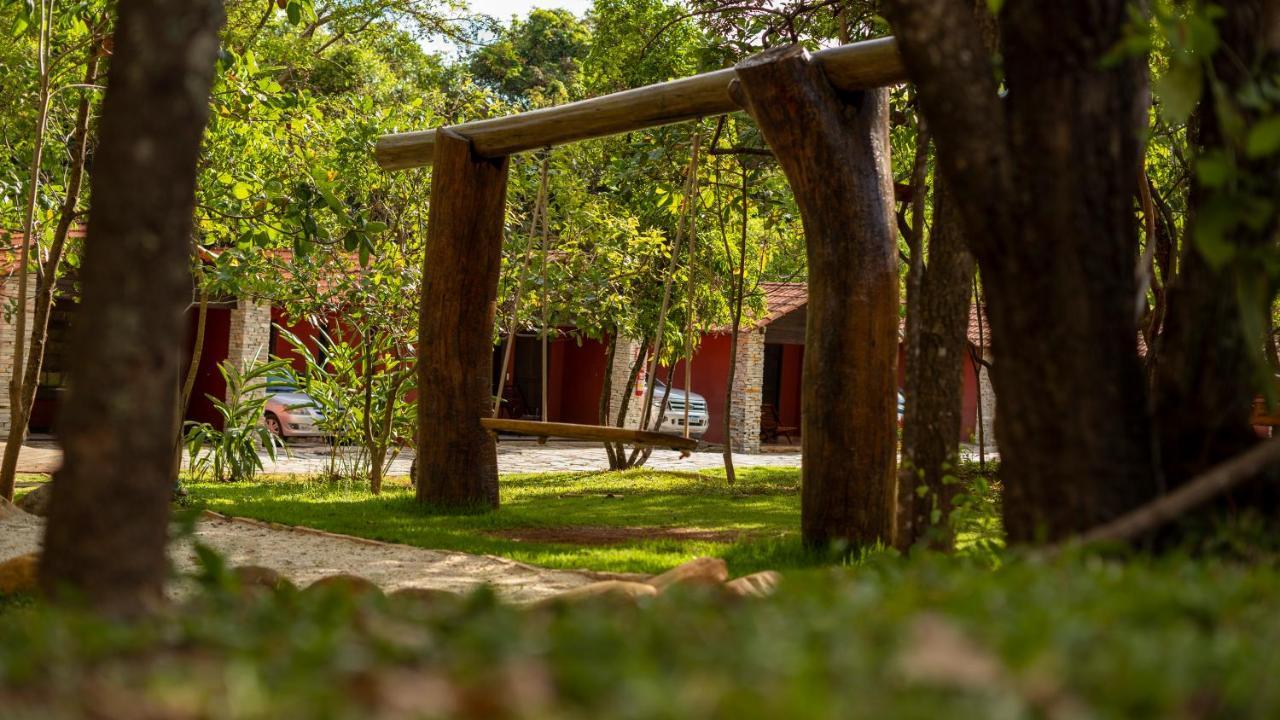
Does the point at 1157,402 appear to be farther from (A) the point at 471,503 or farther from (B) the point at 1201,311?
(A) the point at 471,503

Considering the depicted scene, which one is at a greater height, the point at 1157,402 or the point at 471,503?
the point at 1157,402

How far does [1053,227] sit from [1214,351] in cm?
48

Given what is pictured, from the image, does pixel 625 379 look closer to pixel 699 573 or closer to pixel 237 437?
pixel 237 437

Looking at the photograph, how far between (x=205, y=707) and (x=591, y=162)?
50.4 feet

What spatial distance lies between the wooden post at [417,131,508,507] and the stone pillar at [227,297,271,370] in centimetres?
1226

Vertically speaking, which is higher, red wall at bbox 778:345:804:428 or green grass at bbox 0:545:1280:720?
red wall at bbox 778:345:804:428

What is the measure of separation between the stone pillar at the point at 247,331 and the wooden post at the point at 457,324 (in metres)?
12.3

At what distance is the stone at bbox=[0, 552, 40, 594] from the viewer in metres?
5.15

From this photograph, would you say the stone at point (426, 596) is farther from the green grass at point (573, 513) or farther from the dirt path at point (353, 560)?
the green grass at point (573, 513)

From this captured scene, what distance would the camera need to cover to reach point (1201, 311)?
2.87 m

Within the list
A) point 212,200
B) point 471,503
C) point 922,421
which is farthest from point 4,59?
point 922,421

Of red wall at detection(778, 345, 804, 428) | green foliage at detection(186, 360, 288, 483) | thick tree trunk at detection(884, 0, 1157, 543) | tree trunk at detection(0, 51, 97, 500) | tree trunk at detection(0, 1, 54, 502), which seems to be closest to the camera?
thick tree trunk at detection(884, 0, 1157, 543)

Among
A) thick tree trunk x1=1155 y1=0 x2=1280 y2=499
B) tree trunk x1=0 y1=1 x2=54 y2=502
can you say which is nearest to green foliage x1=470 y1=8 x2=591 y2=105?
tree trunk x1=0 y1=1 x2=54 y2=502

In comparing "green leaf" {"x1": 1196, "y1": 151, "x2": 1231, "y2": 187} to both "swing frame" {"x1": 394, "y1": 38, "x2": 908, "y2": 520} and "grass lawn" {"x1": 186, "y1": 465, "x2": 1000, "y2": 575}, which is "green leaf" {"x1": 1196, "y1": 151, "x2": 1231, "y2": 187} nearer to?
"grass lawn" {"x1": 186, "y1": 465, "x2": 1000, "y2": 575}
